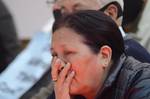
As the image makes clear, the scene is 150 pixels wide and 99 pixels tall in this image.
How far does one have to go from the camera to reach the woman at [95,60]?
1572mm

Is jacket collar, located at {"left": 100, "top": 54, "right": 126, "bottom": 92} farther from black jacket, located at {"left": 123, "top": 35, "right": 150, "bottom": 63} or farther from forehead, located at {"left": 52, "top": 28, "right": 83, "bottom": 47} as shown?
black jacket, located at {"left": 123, "top": 35, "right": 150, "bottom": 63}

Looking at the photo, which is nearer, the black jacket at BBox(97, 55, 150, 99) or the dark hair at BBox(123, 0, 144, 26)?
the black jacket at BBox(97, 55, 150, 99)

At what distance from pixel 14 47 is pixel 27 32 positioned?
1204mm

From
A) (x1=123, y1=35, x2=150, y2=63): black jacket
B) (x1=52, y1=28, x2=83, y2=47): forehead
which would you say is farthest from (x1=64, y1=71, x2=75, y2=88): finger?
(x1=123, y1=35, x2=150, y2=63): black jacket

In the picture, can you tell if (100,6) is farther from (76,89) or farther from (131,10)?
(76,89)

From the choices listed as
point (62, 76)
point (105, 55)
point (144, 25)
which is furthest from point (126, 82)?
point (144, 25)

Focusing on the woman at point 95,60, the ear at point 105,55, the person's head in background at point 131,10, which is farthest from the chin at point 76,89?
the person's head in background at point 131,10

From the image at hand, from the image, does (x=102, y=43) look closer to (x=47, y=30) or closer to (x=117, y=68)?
(x=117, y=68)

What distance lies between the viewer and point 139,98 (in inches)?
61.7

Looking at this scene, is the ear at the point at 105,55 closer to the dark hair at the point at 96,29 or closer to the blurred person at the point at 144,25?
the dark hair at the point at 96,29

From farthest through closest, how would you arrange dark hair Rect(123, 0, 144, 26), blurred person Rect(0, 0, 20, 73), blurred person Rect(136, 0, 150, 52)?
blurred person Rect(0, 0, 20, 73), blurred person Rect(136, 0, 150, 52), dark hair Rect(123, 0, 144, 26)

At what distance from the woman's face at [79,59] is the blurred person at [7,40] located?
80.5 inches

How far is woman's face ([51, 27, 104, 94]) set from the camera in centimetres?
157

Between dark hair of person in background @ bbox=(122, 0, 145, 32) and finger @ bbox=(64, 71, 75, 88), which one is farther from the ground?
finger @ bbox=(64, 71, 75, 88)
